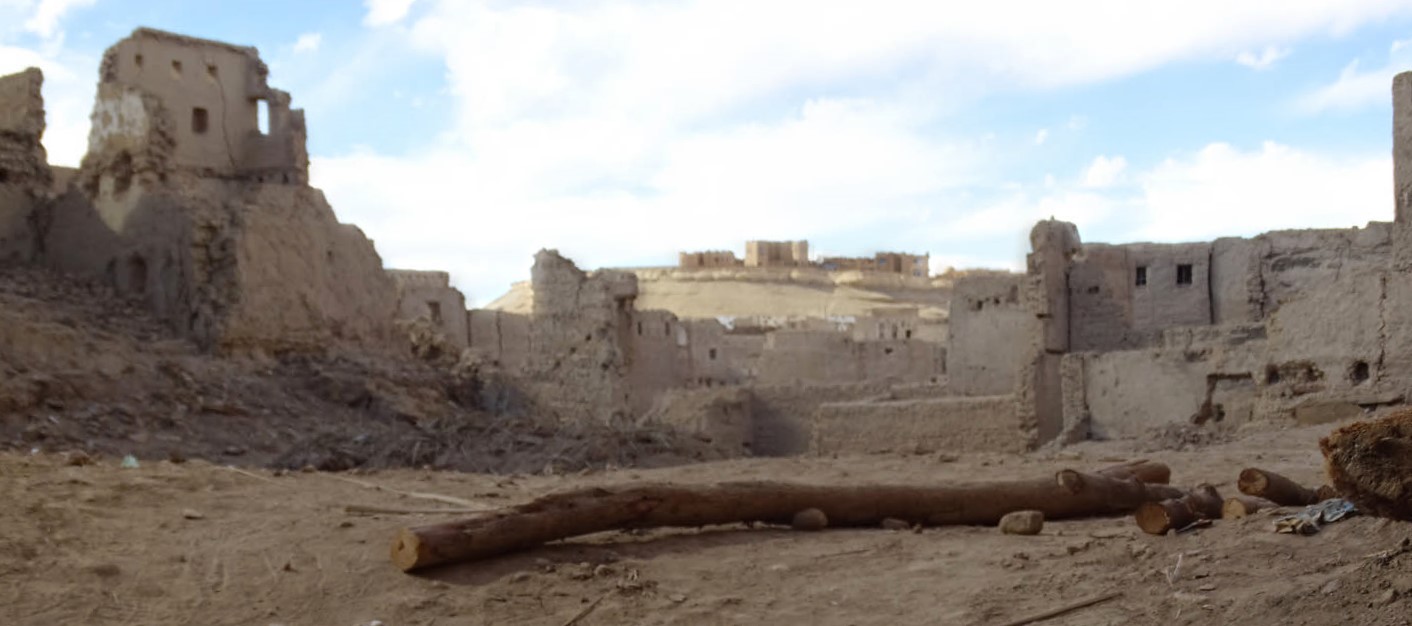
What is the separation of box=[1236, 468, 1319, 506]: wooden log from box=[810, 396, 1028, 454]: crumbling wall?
12.6 m

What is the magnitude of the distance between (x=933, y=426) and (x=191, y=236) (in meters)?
10.3

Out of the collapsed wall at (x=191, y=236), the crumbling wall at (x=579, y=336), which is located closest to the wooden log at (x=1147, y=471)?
the collapsed wall at (x=191, y=236)

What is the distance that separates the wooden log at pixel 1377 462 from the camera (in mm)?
3783

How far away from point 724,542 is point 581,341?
1580 cm

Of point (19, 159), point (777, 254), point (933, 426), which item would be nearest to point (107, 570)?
point (19, 159)

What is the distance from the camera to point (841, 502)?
674cm

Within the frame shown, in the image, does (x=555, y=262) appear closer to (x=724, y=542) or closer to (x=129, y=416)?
(x=129, y=416)

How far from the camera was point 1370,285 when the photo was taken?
1190 centimetres

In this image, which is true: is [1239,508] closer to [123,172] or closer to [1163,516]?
[1163,516]

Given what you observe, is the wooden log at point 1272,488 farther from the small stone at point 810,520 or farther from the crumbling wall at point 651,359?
the crumbling wall at point 651,359

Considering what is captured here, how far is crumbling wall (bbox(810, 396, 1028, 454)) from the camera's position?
62.4ft

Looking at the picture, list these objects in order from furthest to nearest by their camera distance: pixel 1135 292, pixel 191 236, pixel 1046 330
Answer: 1. pixel 1135 292
2. pixel 1046 330
3. pixel 191 236

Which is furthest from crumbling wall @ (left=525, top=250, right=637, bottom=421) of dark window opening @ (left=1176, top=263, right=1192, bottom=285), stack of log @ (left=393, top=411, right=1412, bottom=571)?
stack of log @ (left=393, top=411, right=1412, bottom=571)

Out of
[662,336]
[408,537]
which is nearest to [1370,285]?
[408,537]
